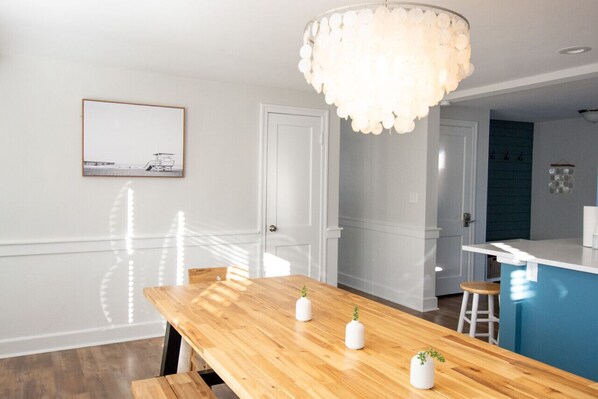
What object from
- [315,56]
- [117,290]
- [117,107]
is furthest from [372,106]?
[117,290]

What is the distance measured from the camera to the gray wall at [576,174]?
21.7 feet

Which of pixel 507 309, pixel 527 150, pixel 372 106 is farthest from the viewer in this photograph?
pixel 527 150

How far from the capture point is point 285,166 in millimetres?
4848

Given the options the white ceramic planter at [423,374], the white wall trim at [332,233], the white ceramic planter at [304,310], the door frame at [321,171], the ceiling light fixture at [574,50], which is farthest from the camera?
the white wall trim at [332,233]

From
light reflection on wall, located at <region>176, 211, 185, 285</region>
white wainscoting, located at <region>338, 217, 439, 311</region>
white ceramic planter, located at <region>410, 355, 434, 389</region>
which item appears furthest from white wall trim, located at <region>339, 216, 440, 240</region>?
white ceramic planter, located at <region>410, 355, 434, 389</region>

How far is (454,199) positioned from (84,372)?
4.20 metres

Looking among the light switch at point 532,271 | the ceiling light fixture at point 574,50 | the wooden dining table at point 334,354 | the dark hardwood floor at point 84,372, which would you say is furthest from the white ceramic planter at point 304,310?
the ceiling light fixture at point 574,50

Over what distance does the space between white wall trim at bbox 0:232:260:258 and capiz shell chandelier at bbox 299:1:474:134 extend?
279 cm

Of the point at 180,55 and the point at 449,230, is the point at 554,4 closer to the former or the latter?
the point at 180,55

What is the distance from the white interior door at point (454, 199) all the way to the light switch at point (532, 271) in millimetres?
2492

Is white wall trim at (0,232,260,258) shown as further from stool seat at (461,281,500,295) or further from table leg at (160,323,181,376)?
stool seat at (461,281,500,295)

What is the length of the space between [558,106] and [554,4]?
146 inches

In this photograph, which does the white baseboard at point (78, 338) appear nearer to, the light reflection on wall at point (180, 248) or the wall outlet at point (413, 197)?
the light reflection on wall at point (180, 248)

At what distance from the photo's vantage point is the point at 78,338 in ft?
13.0
